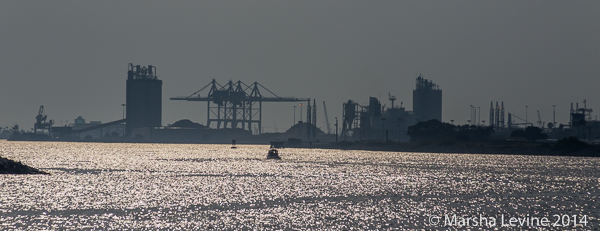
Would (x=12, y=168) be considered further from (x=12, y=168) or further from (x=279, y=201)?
(x=279, y=201)

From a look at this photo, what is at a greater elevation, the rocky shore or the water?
the rocky shore

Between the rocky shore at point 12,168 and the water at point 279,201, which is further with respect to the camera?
the rocky shore at point 12,168

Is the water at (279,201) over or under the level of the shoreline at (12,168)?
under

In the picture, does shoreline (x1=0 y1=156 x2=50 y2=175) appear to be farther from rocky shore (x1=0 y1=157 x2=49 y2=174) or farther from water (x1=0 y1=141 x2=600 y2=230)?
water (x1=0 y1=141 x2=600 y2=230)

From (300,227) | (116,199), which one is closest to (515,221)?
(300,227)

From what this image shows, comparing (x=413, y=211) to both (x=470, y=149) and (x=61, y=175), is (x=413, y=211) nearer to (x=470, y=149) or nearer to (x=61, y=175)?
(x=61, y=175)

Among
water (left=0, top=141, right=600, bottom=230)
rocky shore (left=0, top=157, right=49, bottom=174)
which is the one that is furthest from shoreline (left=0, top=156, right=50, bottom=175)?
water (left=0, top=141, right=600, bottom=230)

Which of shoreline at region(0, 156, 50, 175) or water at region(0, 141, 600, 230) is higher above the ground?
shoreline at region(0, 156, 50, 175)


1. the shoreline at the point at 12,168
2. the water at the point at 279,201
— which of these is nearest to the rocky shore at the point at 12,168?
the shoreline at the point at 12,168

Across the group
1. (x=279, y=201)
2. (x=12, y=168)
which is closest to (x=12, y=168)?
(x=12, y=168)

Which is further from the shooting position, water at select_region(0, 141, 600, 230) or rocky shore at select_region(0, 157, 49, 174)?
rocky shore at select_region(0, 157, 49, 174)

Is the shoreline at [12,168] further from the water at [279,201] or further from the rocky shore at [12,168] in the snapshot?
the water at [279,201]

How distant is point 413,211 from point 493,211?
534 cm

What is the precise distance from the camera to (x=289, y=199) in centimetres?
5638
